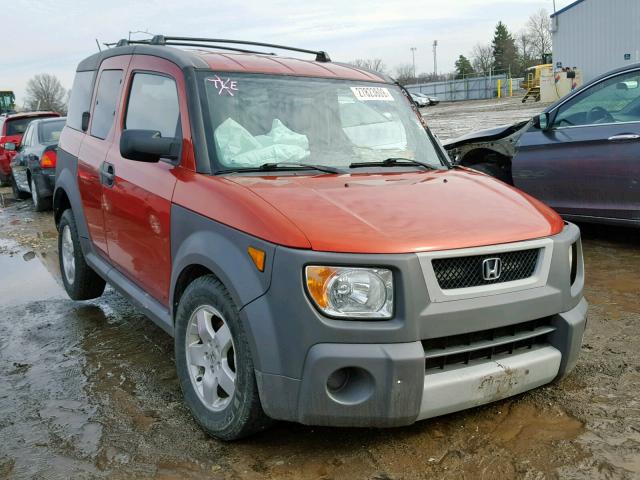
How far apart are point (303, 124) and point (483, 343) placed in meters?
1.61

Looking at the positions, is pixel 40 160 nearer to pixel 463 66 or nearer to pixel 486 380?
pixel 486 380

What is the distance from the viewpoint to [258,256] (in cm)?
271

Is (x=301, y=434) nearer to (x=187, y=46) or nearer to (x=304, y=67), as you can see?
(x=304, y=67)

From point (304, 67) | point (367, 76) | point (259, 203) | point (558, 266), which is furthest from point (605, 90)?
point (259, 203)

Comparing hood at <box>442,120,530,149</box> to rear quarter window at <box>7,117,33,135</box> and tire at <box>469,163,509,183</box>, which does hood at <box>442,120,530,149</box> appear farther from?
rear quarter window at <box>7,117,33,135</box>

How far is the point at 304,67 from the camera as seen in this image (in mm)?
4086

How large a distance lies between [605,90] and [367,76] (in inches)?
118

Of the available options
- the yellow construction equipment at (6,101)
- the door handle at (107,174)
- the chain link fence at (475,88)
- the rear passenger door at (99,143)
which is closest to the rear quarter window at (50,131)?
the rear passenger door at (99,143)

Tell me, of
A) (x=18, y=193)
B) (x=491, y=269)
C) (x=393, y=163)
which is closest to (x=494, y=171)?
(x=393, y=163)

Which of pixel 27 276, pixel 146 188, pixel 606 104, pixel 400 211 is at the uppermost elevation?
pixel 606 104

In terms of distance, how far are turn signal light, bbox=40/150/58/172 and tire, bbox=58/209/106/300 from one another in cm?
559

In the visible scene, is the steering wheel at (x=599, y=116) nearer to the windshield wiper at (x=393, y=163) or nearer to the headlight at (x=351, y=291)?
the windshield wiper at (x=393, y=163)

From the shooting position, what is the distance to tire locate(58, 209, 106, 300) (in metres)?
5.12

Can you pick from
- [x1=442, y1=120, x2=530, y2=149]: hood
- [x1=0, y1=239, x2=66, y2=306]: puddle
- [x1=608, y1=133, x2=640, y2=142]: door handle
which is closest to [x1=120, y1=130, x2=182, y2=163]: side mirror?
[x1=0, y1=239, x2=66, y2=306]: puddle
